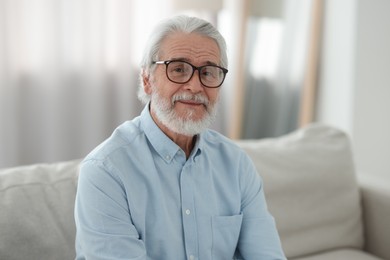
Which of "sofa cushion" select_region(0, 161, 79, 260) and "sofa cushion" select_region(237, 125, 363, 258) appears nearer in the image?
"sofa cushion" select_region(0, 161, 79, 260)

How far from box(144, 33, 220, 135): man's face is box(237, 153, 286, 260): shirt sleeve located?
0.94 feet

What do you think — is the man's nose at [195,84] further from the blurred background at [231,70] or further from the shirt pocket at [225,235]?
the blurred background at [231,70]

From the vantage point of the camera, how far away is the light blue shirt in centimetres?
126

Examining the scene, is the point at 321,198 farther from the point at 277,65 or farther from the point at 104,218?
the point at 277,65

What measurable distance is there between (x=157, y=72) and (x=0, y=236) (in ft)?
2.12

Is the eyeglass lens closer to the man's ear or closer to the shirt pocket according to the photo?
the man's ear

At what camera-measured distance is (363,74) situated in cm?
292

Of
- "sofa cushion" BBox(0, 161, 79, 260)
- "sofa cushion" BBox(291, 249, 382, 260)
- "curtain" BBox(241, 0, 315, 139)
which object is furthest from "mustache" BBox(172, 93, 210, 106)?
"curtain" BBox(241, 0, 315, 139)

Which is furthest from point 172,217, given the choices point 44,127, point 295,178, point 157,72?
point 44,127

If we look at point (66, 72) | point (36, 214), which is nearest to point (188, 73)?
point (36, 214)

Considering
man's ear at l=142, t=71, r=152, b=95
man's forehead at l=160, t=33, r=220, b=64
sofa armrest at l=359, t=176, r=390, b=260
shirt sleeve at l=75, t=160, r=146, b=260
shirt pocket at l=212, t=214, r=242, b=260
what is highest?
man's forehead at l=160, t=33, r=220, b=64

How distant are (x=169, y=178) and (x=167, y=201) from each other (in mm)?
66

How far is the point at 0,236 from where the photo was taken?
1410 mm

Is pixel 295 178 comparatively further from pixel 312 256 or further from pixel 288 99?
pixel 288 99
